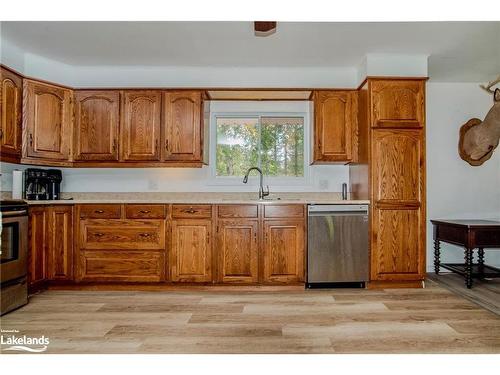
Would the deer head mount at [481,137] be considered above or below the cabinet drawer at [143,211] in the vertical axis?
above

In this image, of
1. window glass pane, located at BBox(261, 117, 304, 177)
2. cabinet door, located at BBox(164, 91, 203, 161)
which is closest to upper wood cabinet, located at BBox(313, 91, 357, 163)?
window glass pane, located at BBox(261, 117, 304, 177)

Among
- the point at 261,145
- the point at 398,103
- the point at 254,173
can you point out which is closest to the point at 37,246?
the point at 254,173

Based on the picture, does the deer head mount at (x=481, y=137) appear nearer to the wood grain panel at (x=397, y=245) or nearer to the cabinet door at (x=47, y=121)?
the wood grain panel at (x=397, y=245)

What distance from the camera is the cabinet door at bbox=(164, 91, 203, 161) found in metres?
3.82

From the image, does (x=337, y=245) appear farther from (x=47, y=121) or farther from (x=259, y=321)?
(x=47, y=121)

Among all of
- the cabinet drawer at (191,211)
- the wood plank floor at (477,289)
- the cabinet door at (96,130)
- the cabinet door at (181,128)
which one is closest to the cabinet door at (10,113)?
the cabinet door at (96,130)

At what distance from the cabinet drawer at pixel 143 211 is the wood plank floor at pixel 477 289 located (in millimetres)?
2968

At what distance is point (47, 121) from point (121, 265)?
1694 mm

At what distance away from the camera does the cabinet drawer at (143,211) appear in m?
3.50

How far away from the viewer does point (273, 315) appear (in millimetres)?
2734

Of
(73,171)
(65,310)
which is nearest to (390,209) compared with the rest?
(65,310)

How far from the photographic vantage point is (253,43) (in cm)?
339

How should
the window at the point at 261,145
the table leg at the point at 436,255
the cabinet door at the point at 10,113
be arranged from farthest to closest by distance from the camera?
the window at the point at 261,145, the table leg at the point at 436,255, the cabinet door at the point at 10,113
